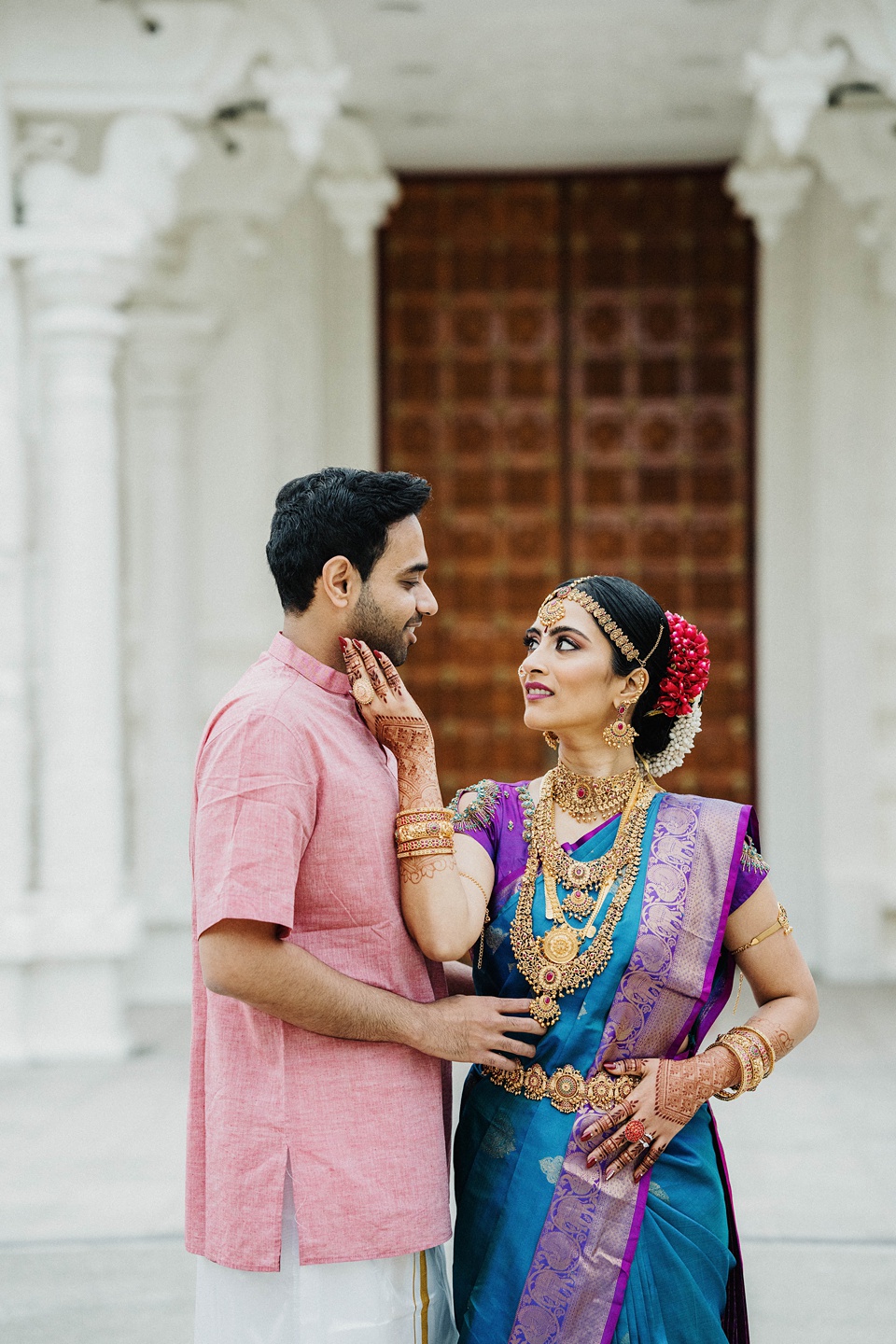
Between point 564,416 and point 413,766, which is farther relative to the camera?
point 564,416

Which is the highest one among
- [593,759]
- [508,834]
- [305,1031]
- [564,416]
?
[564,416]

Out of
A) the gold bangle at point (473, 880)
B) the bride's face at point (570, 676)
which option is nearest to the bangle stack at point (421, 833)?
the gold bangle at point (473, 880)

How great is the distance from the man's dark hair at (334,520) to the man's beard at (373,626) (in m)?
0.03

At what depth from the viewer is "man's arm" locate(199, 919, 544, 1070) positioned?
67.9 inches

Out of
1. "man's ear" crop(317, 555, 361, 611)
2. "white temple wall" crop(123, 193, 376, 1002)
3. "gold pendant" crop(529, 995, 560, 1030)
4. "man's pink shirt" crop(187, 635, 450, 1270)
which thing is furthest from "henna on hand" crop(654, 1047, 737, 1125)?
"white temple wall" crop(123, 193, 376, 1002)

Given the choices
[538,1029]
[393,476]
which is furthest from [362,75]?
[538,1029]

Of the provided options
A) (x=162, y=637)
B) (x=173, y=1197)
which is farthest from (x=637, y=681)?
(x=162, y=637)

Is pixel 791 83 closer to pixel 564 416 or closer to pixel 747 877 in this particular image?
pixel 564 416

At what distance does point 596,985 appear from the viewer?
1976mm

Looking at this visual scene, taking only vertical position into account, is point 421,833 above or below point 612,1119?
above

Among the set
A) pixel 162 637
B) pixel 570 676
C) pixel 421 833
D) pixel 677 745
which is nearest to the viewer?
pixel 421 833

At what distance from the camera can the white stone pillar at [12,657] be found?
200 inches

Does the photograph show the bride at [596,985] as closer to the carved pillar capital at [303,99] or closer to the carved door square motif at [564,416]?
the carved pillar capital at [303,99]

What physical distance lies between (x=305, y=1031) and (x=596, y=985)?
421 millimetres
